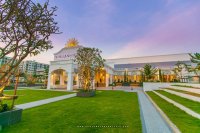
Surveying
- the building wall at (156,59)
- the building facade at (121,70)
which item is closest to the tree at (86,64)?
the building facade at (121,70)

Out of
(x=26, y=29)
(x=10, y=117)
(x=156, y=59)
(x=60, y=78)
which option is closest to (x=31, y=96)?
(x=10, y=117)

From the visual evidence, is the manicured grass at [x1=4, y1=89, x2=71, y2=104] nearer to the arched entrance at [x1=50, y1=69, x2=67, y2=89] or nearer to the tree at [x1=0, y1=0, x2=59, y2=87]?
the tree at [x1=0, y1=0, x2=59, y2=87]

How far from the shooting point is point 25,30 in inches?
189

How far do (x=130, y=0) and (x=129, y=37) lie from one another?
9339 mm

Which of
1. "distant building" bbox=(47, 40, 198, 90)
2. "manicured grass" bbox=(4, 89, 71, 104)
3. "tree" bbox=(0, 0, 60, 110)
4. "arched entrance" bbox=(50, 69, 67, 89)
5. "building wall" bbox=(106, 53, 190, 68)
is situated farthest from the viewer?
"building wall" bbox=(106, 53, 190, 68)

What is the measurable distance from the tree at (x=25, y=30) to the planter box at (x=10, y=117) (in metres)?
0.87

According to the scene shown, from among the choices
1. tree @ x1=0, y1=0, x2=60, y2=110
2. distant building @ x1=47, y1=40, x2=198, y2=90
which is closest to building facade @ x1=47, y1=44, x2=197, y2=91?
distant building @ x1=47, y1=40, x2=198, y2=90

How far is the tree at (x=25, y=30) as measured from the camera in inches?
166

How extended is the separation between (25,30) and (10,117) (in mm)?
3456

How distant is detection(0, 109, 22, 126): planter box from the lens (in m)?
4.78

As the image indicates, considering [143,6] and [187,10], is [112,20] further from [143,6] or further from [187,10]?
[187,10]

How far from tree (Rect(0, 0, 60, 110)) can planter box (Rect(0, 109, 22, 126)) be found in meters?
0.87

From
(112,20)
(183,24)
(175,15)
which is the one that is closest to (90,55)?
(112,20)

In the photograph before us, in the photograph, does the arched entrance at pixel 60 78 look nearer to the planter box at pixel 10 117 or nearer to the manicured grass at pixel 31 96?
the manicured grass at pixel 31 96
